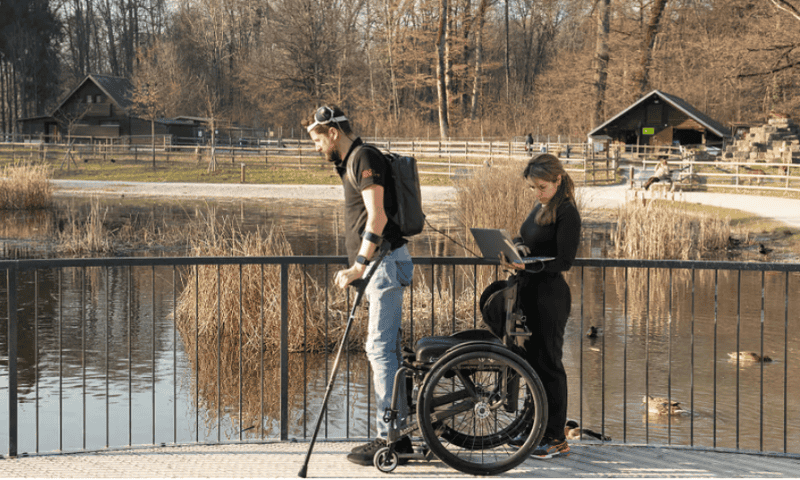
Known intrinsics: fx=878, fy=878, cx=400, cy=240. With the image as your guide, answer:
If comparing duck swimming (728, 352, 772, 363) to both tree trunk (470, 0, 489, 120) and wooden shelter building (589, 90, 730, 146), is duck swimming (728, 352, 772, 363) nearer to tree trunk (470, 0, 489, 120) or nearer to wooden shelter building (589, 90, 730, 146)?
wooden shelter building (589, 90, 730, 146)

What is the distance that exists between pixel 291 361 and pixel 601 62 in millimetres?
41851

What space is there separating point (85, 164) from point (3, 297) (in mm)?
40234

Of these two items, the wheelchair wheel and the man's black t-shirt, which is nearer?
the man's black t-shirt

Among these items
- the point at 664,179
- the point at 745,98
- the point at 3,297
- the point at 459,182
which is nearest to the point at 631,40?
the point at 745,98

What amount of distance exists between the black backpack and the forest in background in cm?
3227

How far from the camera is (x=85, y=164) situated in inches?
2073

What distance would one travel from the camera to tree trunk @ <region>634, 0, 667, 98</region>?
Result: 50.4 meters

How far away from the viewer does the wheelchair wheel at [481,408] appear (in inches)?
181

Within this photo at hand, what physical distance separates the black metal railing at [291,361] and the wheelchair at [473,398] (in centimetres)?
93

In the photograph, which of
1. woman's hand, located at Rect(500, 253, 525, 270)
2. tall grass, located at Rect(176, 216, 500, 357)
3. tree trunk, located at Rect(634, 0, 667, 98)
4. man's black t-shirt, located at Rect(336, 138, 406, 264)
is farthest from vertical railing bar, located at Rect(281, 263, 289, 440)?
tree trunk, located at Rect(634, 0, 667, 98)

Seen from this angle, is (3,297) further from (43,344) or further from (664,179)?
(664,179)

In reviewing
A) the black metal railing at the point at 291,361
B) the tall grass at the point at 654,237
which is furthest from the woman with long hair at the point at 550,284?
the tall grass at the point at 654,237

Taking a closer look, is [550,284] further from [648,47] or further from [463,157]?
[648,47]

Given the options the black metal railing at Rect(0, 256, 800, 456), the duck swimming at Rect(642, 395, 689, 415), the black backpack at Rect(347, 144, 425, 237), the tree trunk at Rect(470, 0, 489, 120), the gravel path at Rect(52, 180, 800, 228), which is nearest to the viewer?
the black backpack at Rect(347, 144, 425, 237)
